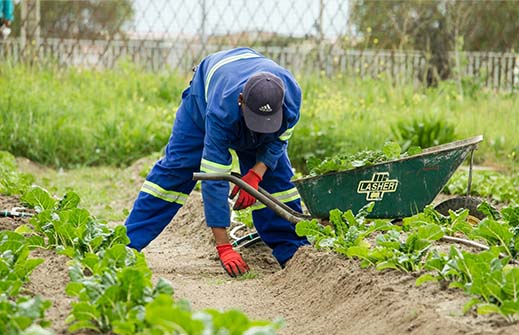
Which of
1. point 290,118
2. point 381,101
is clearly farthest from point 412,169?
point 381,101

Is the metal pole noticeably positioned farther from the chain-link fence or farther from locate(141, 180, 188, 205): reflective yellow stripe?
locate(141, 180, 188, 205): reflective yellow stripe

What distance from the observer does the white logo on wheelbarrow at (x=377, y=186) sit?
5.27m

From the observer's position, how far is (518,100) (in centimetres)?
1114

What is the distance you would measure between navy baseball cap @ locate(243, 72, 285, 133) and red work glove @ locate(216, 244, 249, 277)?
3.18ft

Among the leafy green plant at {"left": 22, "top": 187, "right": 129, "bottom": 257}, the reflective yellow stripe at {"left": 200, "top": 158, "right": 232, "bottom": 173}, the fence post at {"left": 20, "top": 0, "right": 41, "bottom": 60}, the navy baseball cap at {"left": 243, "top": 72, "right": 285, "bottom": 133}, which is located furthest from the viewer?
the fence post at {"left": 20, "top": 0, "right": 41, "bottom": 60}

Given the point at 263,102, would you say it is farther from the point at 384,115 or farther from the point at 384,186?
the point at 384,115

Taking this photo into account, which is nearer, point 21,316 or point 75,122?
point 21,316

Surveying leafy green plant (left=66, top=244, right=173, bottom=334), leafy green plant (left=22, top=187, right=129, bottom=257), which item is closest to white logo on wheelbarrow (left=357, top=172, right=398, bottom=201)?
leafy green plant (left=22, top=187, right=129, bottom=257)

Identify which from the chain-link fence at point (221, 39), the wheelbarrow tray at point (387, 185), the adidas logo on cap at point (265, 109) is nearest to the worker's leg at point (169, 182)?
the wheelbarrow tray at point (387, 185)

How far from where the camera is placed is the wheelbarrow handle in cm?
507

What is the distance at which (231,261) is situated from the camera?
5.51m

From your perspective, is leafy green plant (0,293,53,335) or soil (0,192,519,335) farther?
soil (0,192,519,335)

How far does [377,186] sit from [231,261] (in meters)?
A: 1.01

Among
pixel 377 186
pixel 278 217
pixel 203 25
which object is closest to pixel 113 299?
pixel 377 186
